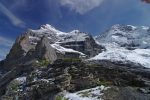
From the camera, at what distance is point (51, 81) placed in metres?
52.4

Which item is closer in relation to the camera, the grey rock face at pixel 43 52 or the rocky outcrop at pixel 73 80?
the rocky outcrop at pixel 73 80

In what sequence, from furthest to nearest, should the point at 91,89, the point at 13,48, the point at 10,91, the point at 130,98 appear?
the point at 13,48, the point at 10,91, the point at 91,89, the point at 130,98

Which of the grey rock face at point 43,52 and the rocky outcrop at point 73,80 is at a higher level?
the grey rock face at point 43,52

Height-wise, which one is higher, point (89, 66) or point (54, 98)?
point (89, 66)

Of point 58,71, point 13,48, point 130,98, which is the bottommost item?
point 130,98

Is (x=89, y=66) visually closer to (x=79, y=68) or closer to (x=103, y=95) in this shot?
(x=79, y=68)

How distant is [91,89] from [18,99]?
1404 centimetres

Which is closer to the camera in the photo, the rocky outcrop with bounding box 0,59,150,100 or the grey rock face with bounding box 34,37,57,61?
the rocky outcrop with bounding box 0,59,150,100

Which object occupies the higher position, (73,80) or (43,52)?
(43,52)

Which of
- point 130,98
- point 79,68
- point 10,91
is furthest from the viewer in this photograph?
point 10,91

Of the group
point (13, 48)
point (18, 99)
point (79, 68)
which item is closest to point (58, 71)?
point (79, 68)

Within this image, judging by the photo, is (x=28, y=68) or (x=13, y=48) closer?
(x=28, y=68)

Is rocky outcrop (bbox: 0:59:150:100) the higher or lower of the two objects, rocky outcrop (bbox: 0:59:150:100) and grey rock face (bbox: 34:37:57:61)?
the lower

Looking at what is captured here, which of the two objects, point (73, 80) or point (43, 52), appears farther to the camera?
point (43, 52)
